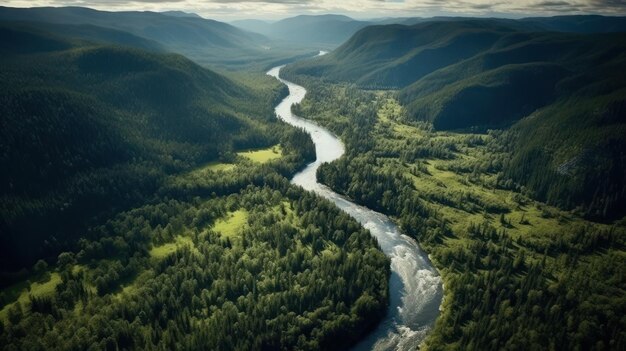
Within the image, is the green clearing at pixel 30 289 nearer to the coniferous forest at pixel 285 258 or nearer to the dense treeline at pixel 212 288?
the coniferous forest at pixel 285 258

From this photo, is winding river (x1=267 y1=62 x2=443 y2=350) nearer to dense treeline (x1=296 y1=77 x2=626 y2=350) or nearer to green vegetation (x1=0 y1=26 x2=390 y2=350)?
dense treeline (x1=296 y1=77 x2=626 y2=350)

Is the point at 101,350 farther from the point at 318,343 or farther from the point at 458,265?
the point at 458,265

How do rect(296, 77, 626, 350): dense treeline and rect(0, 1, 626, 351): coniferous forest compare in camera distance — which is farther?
rect(0, 1, 626, 351): coniferous forest

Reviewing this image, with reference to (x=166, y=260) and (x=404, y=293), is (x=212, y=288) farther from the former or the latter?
(x=404, y=293)

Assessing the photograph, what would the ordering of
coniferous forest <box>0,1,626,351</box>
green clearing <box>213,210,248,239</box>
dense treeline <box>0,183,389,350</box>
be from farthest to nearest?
1. green clearing <box>213,210,248,239</box>
2. coniferous forest <box>0,1,626,351</box>
3. dense treeline <box>0,183,389,350</box>

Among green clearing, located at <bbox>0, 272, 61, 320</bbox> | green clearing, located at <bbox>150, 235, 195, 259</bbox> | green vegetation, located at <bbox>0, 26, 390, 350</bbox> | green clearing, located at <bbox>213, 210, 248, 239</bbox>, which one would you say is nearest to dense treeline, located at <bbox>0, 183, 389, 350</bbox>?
green vegetation, located at <bbox>0, 26, 390, 350</bbox>

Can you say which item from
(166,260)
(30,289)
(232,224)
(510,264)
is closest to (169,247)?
(166,260)

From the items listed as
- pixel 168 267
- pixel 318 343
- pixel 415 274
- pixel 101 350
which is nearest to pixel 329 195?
pixel 415 274

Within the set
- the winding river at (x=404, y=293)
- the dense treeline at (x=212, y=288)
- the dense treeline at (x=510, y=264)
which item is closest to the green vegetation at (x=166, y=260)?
the dense treeline at (x=212, y=288)
